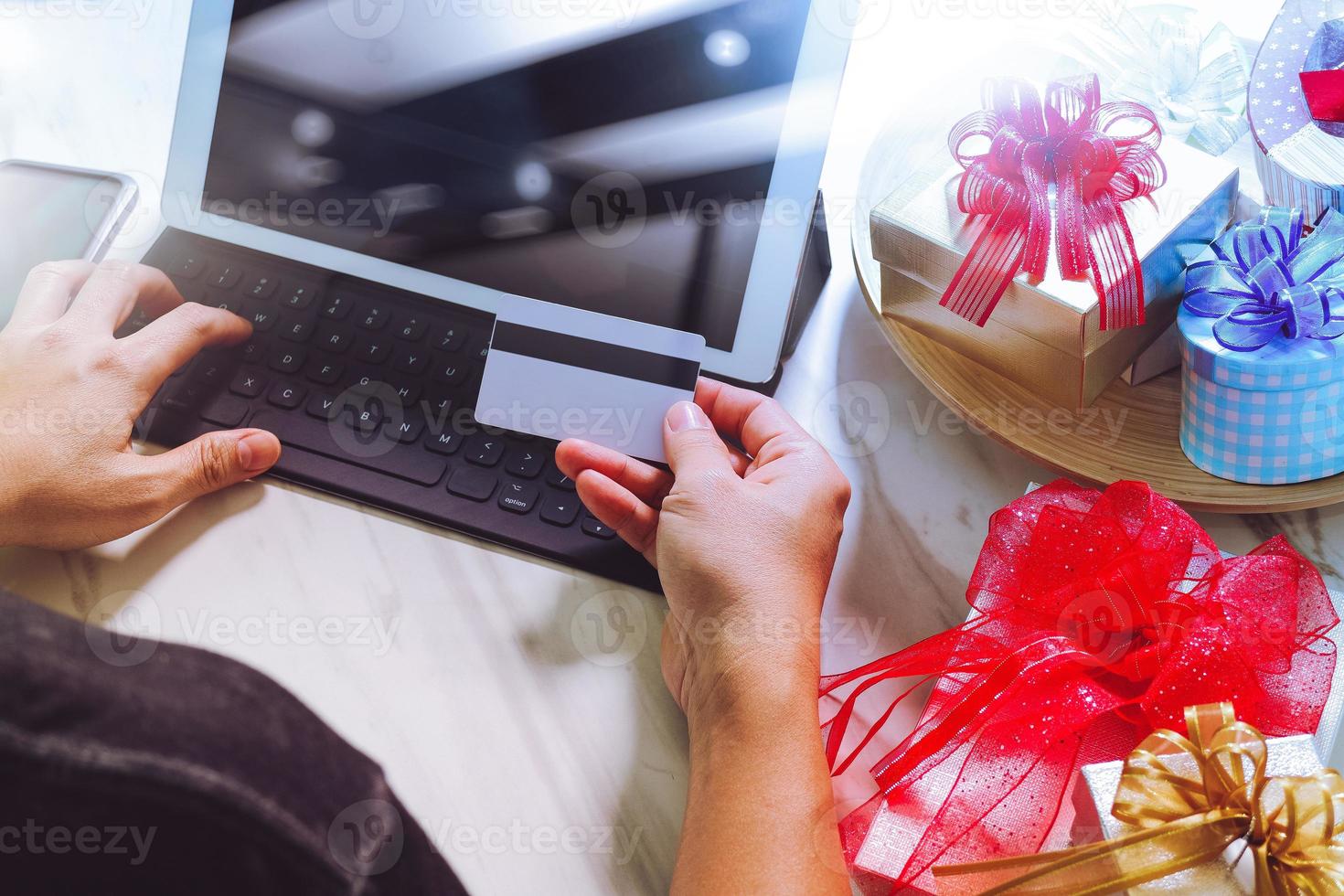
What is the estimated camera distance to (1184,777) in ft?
1.37

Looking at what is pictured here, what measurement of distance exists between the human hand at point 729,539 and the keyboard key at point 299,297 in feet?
0.81

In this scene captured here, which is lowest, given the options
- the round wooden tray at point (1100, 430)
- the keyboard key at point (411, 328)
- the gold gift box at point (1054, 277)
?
the keyboard key at point (411, 328)

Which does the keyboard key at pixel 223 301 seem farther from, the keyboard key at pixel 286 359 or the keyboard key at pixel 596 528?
the keyboard key at pixel 596 528

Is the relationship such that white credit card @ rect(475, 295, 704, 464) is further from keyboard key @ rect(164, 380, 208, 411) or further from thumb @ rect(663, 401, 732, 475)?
keyboard key @ rect(164, 380, 208, 411)

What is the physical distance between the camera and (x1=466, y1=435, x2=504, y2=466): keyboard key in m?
0.64

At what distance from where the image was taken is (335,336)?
67 centimetres

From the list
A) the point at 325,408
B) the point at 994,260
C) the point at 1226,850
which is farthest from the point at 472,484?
the point at 1226,850

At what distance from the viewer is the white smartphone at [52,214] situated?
2.38 feet

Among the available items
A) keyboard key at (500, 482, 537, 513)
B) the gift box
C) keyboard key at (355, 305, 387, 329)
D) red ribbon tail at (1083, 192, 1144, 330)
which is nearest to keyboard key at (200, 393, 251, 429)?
keyboard key at (355, 305, 387, 329)

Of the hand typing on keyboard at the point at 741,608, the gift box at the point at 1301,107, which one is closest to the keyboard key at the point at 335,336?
the hand typing on keyboard at the point at 741,608

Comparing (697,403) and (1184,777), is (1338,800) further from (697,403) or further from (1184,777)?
(697,403)

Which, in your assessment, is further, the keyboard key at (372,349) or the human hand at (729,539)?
the keyboard key at (372,349)

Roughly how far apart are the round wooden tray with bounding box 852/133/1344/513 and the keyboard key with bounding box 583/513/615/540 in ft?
0.80

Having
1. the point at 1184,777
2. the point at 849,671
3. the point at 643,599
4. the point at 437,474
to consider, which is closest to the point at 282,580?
the point at 437,474
